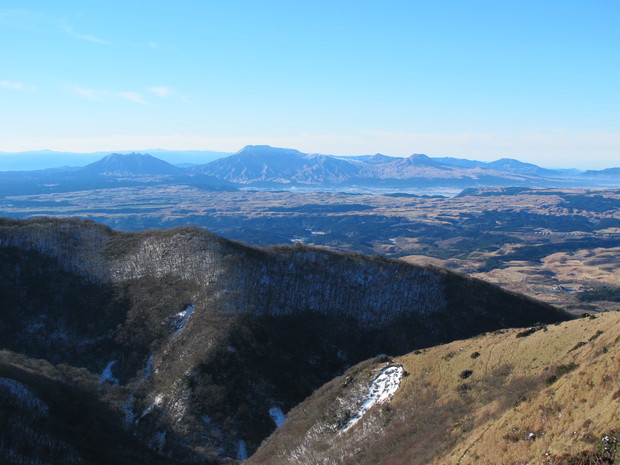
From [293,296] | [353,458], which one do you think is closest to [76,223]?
[293,296]

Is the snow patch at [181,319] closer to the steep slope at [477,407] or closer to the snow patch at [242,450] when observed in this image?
the snow patch at [242,450]

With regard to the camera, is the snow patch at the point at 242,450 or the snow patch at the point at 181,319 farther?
the snow patch at the point at 181,319

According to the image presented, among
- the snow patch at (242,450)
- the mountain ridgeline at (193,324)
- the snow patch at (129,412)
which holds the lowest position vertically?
the snow patch at (242,450)

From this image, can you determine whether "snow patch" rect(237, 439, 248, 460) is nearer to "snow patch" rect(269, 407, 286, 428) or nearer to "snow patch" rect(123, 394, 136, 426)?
"snow patch" rect(269, 407, 286, 428)

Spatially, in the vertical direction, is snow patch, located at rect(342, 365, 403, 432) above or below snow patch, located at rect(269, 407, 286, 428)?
above

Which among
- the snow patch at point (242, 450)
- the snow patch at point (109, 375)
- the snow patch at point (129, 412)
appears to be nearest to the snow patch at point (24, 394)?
the snow patch at point (129, 412)

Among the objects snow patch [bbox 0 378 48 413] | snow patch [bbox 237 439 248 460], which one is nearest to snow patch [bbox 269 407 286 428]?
snow patch [bbox 237 439 248 460]
